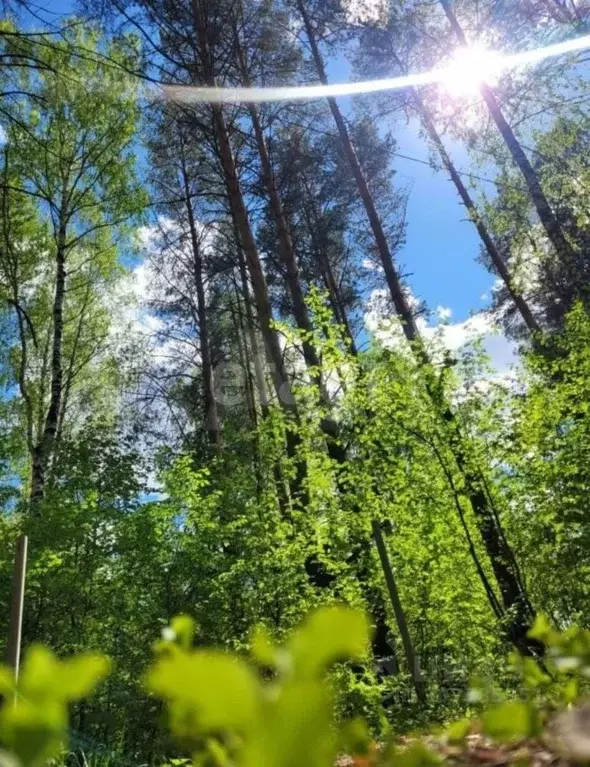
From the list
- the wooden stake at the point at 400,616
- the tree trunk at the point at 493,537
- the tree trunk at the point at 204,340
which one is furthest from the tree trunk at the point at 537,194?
the wooden stake at the point at 400,616

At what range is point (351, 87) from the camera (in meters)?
11.1

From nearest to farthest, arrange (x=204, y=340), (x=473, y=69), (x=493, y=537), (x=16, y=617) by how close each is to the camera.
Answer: (x=16, y=617) < (x=493, y=537) < (x=473, y=69) < (x=204, y=340)

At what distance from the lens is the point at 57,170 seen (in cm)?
1044

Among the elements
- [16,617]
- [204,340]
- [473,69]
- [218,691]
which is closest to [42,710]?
[218,691]

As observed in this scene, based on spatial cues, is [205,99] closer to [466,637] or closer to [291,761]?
[466,637]

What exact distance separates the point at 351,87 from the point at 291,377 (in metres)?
5.81

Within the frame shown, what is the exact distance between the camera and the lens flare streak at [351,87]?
8023 mm

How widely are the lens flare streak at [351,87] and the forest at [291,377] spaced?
2.2 inches

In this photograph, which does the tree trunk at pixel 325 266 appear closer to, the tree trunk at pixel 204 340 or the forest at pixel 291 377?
the forest at pixel 291 377

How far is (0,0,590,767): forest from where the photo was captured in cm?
467

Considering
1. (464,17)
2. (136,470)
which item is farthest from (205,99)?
(464,17)

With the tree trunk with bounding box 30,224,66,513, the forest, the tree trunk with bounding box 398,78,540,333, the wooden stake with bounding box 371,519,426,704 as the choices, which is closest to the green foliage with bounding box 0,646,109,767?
the forest

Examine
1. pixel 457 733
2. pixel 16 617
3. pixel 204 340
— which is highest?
pixel 204 340

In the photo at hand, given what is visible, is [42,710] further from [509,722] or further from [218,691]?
[509,722]
